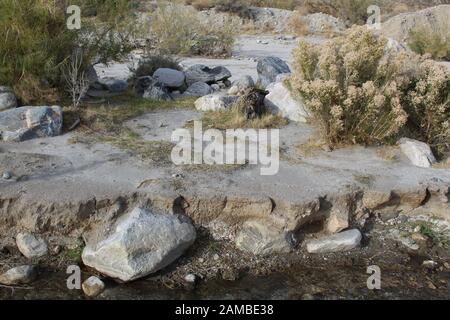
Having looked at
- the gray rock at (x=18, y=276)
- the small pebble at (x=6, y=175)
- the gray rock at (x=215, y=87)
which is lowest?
the gray rock at (x=18, y=276)

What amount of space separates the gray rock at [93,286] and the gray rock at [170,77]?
442cm

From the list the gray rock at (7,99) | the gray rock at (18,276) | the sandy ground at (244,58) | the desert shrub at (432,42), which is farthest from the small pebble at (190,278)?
the desert shrub at (432,42)

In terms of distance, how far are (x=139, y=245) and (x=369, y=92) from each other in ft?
9.85

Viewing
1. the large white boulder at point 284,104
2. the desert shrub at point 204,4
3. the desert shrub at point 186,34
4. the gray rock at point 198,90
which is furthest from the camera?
the desert shrub at point 204,4

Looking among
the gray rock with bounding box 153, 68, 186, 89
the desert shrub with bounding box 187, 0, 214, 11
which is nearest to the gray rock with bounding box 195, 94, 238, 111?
the gray rock with bounding box 153, 68, 186, 89

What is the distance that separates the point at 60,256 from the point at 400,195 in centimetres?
315

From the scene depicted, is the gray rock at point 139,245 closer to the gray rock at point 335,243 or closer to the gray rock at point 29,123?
the gray rock at point 335,243

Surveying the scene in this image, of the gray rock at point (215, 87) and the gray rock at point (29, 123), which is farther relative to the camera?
the gray rock at point (215, 87)

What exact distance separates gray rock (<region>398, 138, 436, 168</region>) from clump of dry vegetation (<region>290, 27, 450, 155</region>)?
20cm

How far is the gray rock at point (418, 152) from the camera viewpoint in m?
5.58

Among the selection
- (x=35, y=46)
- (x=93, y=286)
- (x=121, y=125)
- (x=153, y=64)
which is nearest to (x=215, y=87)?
(x=153, y=64)

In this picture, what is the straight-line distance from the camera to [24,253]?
4.26m

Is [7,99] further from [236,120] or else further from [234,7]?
[234,7]
